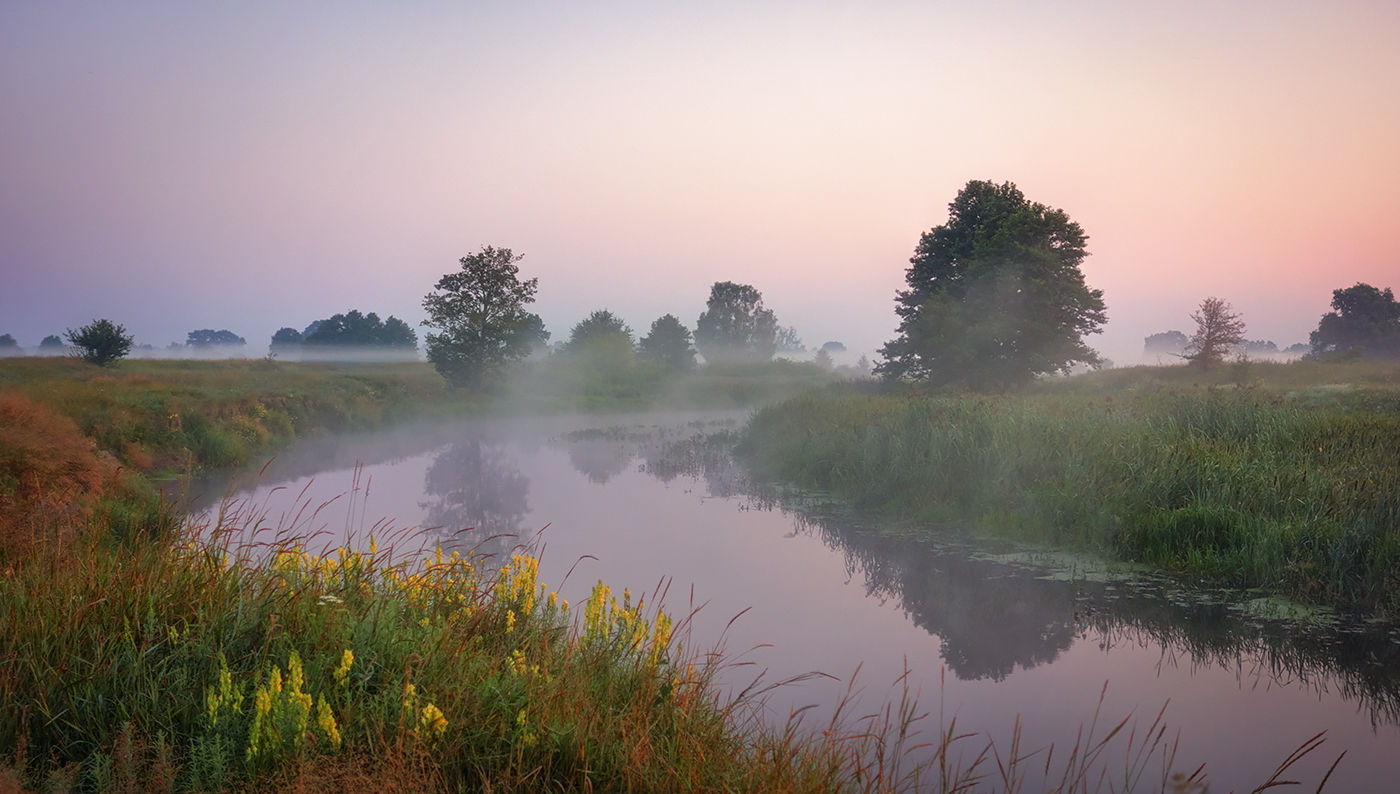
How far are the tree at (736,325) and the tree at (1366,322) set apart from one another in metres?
46.3

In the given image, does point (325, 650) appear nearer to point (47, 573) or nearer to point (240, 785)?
point (240, 785)

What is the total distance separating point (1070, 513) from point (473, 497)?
9083 mm

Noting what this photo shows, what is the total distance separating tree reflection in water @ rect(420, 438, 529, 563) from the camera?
30.9ft

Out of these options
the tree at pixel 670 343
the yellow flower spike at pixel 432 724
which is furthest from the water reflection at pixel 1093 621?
the tree at pixel 670 343

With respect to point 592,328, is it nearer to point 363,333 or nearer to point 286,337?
point 363,333

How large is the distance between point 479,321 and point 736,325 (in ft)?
163

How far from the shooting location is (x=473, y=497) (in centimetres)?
1312

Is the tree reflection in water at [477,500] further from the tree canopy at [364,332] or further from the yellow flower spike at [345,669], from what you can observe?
the tree canopy at [364,332]

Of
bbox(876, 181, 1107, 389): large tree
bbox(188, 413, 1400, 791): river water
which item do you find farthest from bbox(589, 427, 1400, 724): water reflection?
bbox(876, 181, 1107, 389): large tree

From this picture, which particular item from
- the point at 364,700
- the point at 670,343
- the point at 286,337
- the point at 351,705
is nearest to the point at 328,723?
the point at 351,705

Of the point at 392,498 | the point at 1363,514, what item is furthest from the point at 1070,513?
the point at 392,498

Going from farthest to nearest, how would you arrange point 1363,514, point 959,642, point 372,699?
point 1363,514
point 959,642
point 372,699

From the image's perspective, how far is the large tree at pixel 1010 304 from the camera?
22.8 meters

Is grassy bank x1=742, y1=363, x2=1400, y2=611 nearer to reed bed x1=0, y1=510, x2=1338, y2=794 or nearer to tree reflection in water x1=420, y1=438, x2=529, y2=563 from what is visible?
reed bed x1=0, y1=510, x2=1338, y2=794
